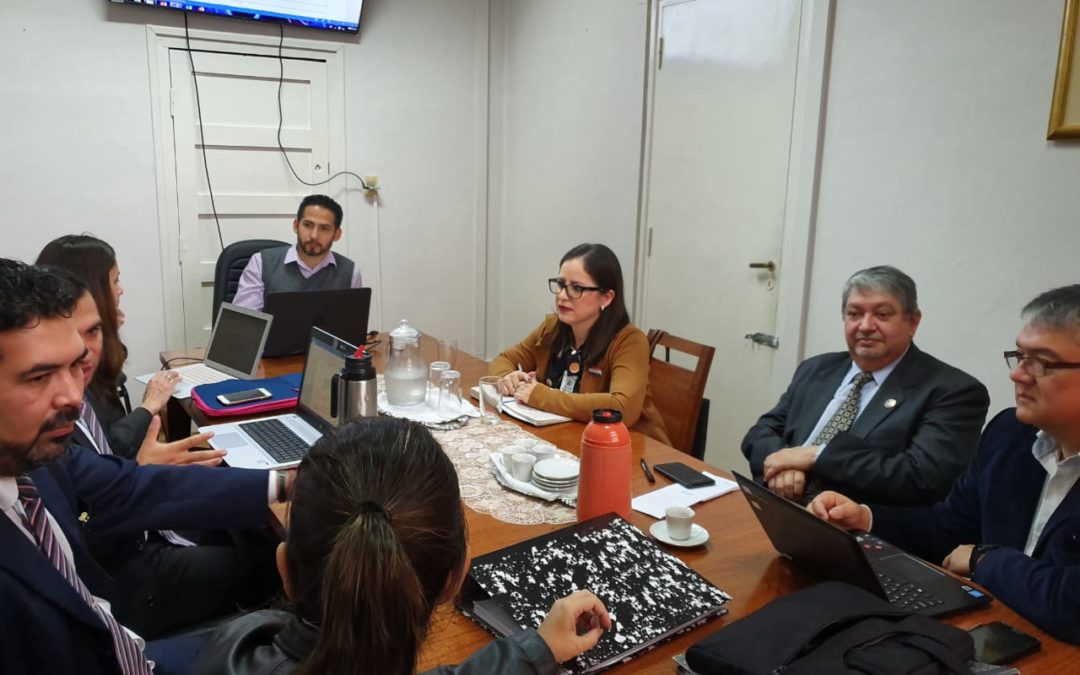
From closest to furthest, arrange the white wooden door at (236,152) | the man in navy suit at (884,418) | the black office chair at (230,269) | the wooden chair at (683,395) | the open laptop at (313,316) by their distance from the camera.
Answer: the man in navy suit at (884,418) → the wooden chair at (683,395) → the open laptop at (313,316) → the black office chair at (230,269) → the white wooden door at (236,152)

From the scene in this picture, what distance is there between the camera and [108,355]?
1.99 m

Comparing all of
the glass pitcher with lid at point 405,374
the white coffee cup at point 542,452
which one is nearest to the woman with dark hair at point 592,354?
the glass pitcher with lid at point 405,374

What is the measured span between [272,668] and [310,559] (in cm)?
13

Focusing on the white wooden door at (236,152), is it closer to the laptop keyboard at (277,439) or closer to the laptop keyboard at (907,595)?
the laptop keyboard at (277,439)

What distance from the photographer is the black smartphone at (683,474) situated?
165cm

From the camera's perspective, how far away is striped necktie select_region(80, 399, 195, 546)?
64.8 inches

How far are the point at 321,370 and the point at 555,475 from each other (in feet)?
2.63

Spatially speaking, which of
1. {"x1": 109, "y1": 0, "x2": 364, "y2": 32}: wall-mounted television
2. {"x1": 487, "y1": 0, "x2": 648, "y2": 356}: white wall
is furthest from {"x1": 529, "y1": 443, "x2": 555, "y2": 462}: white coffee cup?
{"x1": 109, "y1": 0, "x2": 364, "y2": 32}: wall-mounted television

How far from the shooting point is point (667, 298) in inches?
143

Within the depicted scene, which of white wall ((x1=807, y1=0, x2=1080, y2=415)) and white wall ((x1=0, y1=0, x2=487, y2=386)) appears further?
white wall ((x1=0, y1=0, x2=487, y2=386))

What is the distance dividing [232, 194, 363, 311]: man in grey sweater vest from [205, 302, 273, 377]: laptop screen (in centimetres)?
81

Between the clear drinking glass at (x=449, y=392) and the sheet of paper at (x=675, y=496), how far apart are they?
739mm

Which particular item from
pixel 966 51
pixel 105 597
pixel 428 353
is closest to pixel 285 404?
pixel 428 353

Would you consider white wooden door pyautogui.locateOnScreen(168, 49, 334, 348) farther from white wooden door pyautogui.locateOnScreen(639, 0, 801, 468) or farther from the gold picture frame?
the gold picture frame
